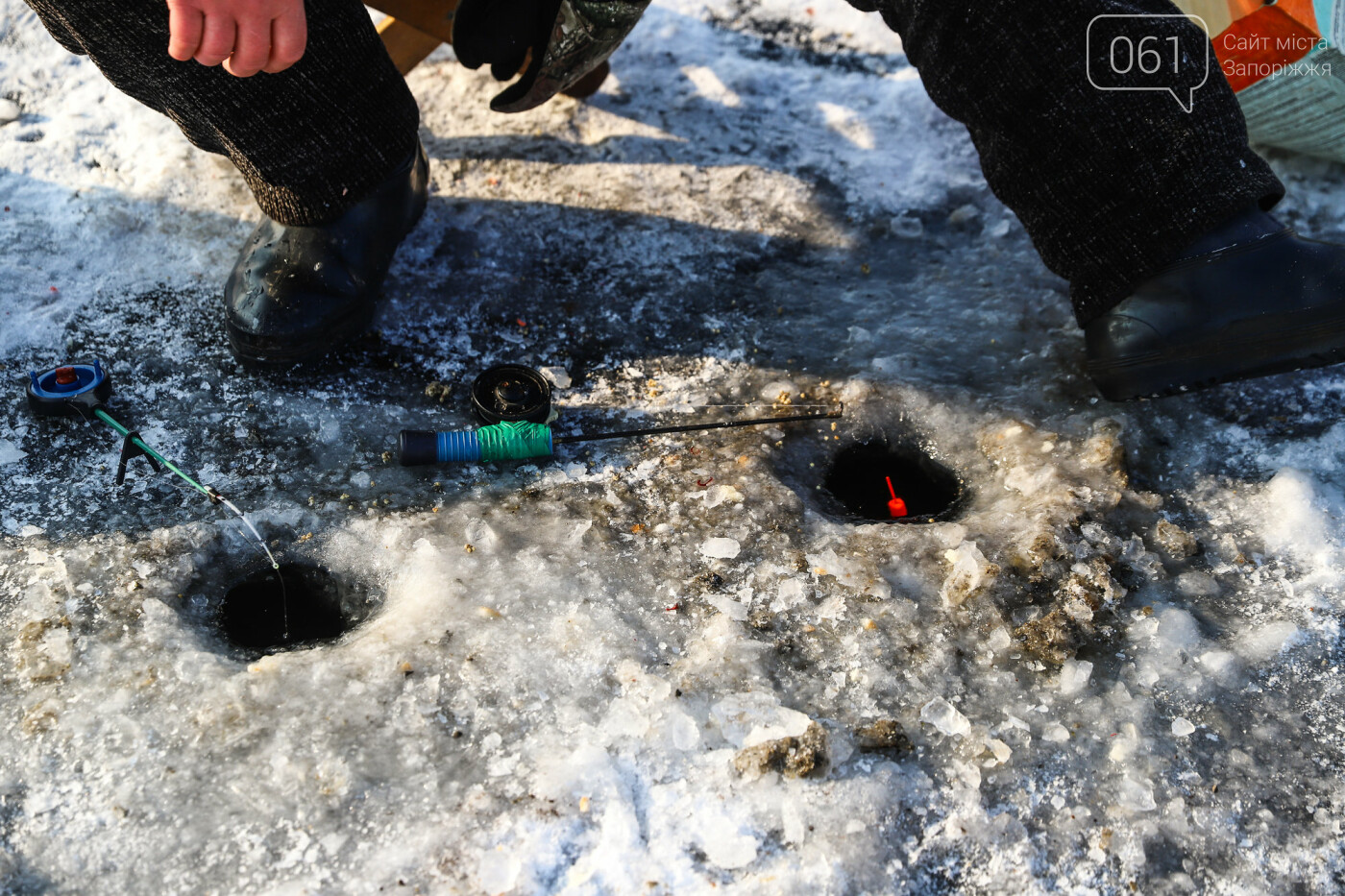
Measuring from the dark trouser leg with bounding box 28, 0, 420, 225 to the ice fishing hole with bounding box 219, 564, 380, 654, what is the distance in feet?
3.03

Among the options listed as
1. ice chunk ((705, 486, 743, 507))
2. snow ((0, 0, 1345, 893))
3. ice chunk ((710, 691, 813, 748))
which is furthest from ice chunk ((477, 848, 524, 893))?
ice chunk ((705, 486, 743, 507))

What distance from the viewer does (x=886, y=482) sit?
7.19 feet

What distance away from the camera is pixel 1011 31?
6.23ft

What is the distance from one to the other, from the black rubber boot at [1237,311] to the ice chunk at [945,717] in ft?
3.23

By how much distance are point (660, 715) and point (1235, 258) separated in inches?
62.6

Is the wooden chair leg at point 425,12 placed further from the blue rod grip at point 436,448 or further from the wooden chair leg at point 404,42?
the blue rod grip at point 436,448

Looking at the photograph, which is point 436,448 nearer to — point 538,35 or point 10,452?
point 10,452

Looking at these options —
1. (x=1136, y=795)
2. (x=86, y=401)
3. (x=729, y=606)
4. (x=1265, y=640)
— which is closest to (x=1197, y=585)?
(x=1265, y=640)

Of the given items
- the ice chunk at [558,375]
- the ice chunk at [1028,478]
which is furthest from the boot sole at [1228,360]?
the ice chunk at [558,375]

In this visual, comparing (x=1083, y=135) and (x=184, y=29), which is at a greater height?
(x=184, y=29)

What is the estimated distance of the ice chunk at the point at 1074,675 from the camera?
166 cm

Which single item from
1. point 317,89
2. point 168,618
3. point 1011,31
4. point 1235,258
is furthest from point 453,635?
point 1235,258

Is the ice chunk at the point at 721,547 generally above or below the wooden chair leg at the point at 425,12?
below

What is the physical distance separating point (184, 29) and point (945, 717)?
1.77 m
